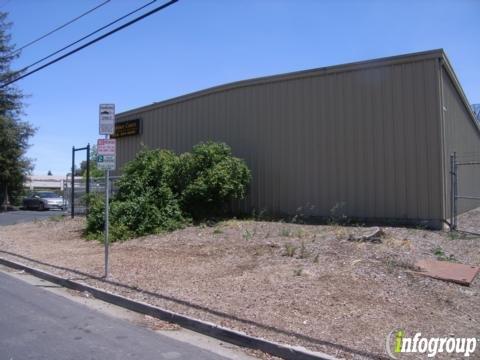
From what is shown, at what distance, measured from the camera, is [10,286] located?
374 inches

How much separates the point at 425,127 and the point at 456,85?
4.13 metres

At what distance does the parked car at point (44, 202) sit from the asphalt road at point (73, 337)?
1160 inches

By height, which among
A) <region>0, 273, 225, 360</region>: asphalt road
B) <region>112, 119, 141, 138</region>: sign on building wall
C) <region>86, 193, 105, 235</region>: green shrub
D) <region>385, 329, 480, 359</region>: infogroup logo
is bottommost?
<region>0, 273, 225, 360</region>: asphalt road

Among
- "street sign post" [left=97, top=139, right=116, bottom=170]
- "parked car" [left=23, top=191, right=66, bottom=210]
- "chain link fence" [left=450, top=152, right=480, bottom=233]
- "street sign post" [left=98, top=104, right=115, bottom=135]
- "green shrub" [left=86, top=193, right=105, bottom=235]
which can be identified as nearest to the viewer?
"street sign post" [left=97, top=139, right=116, bottom=170]

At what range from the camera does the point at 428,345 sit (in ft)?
18.0

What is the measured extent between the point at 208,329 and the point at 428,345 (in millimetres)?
2741

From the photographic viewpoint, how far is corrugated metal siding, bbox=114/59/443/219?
13406 mm

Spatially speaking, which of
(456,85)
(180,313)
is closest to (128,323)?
(180,313)

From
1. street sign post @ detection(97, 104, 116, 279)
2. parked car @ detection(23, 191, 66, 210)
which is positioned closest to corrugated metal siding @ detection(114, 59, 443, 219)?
street sign post @ detection(97, 104, 116, 279)

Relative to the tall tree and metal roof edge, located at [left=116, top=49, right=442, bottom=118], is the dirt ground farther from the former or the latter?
the tall tree

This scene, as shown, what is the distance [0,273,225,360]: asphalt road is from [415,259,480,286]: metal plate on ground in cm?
416

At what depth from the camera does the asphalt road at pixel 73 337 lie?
18.5 feet

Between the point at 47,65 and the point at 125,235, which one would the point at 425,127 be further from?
Answer: the point at 47,65

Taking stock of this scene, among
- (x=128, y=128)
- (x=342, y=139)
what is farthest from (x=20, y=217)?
(x=342, y=139)
